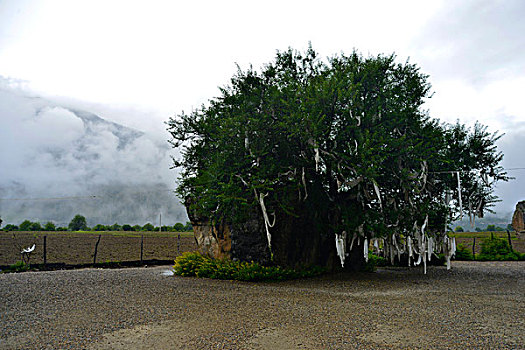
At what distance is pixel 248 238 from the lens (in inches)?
489

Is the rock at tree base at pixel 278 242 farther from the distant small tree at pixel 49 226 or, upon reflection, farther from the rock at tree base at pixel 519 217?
the distant small tree at pixel 49 226

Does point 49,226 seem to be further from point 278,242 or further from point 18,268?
point 278,242

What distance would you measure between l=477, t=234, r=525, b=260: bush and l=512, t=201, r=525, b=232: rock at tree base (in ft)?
24.7

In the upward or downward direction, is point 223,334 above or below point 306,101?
below

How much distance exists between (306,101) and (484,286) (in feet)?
24.5

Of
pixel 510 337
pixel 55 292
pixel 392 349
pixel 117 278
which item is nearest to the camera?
pixel 392 349

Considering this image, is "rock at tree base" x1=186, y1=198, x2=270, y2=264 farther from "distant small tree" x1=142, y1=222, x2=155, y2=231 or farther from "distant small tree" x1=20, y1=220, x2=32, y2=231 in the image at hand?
"distant small tree" x1=20, y1=220, x2=32, y2=231

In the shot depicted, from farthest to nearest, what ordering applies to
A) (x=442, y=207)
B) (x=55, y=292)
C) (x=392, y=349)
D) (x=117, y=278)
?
(x=442, y=207) → (x=117, y=278) → (x=55, y=292) → (x=392, y=349)

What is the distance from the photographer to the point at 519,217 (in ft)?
95.6

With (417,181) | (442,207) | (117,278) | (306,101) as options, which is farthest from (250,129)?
(442,207)

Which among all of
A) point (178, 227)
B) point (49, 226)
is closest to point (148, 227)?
point (178, 227)

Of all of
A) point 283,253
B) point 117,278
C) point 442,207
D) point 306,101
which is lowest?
point 117,278

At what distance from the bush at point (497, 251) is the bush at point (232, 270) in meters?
14.4

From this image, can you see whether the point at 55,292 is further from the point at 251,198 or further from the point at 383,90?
the point at 383,90
